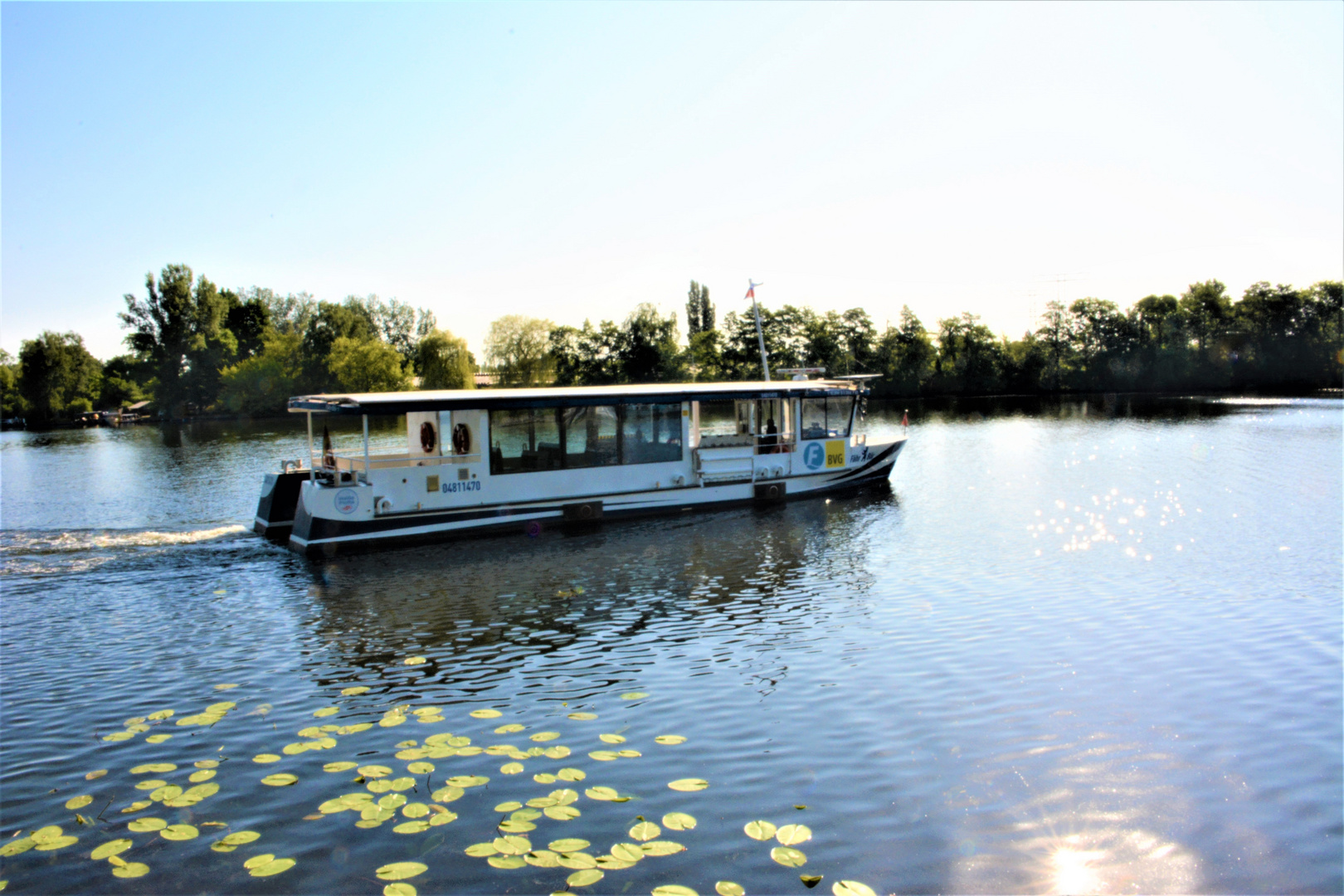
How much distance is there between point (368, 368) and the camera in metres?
96.1

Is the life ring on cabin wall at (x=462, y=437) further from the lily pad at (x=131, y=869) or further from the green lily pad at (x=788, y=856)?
the green lily pad at (x=788, y=856)

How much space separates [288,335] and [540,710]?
108540 millimetres

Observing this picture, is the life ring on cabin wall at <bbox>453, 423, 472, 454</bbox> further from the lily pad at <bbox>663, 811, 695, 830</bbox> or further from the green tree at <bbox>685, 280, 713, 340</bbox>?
the green tree at <bbox>685, 280, 713, 340</bbox>

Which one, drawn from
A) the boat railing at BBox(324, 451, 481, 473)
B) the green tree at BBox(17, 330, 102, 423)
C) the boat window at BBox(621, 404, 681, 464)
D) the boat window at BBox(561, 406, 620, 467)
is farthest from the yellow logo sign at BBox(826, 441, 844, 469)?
the green tree at BBox(17, 330, 102, 423)

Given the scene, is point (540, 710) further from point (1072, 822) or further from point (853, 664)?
point (1072, 822)

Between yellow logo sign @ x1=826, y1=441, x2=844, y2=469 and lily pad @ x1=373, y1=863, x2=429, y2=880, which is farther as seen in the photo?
yellow logo sign @ x1=826, y1=441, x2=844, y2=469

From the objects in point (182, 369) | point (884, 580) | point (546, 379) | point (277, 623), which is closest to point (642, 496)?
point (884, 580)

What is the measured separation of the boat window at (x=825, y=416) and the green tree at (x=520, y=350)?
7606 cm

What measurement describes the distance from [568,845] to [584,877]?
18.4 inches

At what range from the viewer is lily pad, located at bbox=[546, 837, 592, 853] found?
22.8 feet

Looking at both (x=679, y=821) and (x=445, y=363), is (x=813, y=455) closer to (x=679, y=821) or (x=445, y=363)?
(x=679, y=821)

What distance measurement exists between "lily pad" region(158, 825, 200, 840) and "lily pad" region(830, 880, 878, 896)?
5.54m

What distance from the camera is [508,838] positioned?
705cm

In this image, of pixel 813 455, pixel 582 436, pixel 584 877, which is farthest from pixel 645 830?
pixel 813 455
